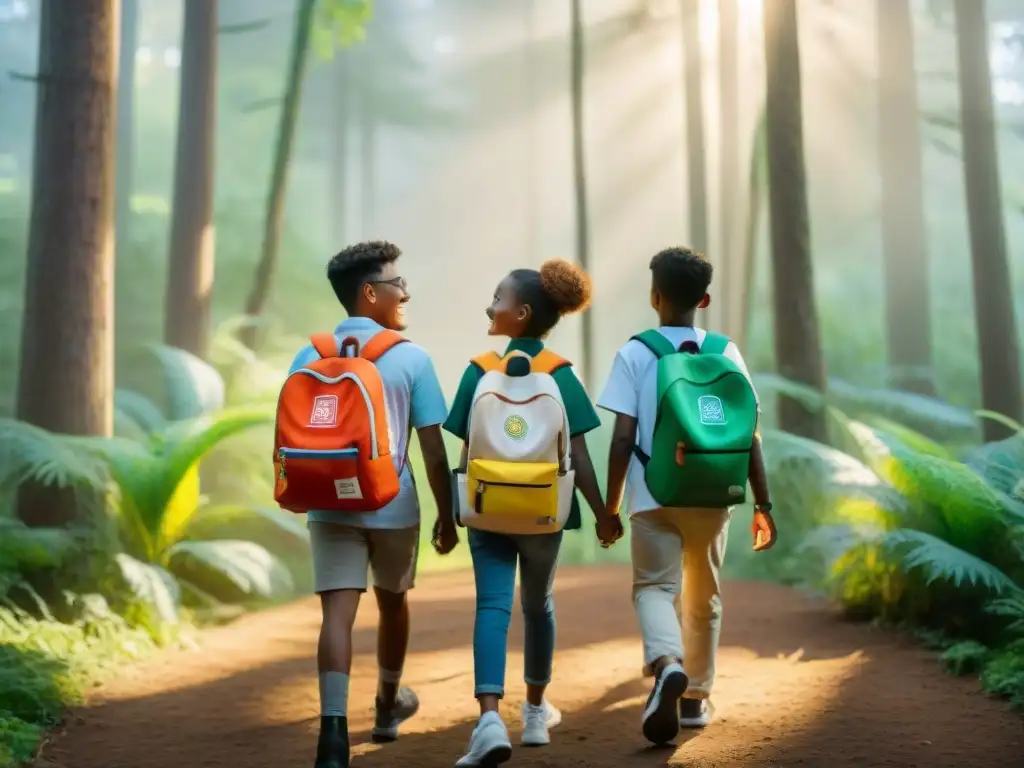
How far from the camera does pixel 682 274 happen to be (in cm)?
452

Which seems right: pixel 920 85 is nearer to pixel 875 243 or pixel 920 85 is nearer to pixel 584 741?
pixel 875 243

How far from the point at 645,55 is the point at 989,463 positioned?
3528cm

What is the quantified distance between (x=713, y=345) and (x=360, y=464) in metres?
1.61

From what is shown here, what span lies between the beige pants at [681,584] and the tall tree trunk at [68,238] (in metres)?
4.90

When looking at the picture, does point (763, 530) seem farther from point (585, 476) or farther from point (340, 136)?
point (340, 136)

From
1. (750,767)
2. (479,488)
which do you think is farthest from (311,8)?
(750,767)

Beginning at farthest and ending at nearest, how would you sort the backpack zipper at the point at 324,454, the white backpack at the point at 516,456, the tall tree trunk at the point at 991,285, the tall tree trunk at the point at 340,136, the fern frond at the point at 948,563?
the tall tree trunk at the point at 340,136 < the tall tree trunk at the point at 991,285 < the fern frond at the point at 948,563 < the white backpack at the point at 516,456 < the backpack zipper at the point at 324,454

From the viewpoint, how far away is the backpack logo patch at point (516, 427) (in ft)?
13.5

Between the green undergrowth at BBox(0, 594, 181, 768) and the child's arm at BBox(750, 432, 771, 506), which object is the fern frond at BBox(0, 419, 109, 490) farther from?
the child's arm at BBox(750, 432, 771, 506)

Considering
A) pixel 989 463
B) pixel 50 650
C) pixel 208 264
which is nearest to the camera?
pixel 50 650

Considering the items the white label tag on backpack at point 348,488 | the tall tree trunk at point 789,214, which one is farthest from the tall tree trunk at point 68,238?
the tall tree trunk at point 789,214

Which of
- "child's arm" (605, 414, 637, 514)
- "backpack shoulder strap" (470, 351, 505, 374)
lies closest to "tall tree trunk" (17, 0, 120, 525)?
"backpack shoulder strap" (470, 351, 505, 374)

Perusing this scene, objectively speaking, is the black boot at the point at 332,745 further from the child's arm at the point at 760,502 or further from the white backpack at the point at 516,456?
the child's arm at the point at 760,502

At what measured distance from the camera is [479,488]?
13.4 ft
